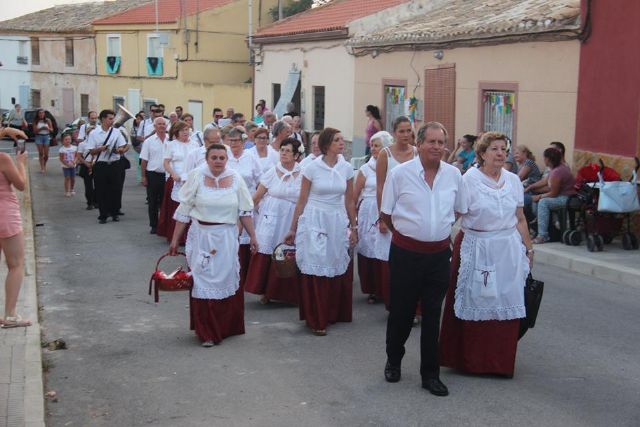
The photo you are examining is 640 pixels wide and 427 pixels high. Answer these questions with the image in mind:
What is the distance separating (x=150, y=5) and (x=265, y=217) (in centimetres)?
3743

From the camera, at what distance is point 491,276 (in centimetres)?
666

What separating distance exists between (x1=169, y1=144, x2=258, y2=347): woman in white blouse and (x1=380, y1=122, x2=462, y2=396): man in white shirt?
1815 mm

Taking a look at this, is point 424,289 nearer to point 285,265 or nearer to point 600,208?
point 285,265

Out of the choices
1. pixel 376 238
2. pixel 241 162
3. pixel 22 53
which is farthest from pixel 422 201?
pixel 22 53

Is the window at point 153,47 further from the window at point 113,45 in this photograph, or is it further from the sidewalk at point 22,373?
the sidewalk at point 22,373

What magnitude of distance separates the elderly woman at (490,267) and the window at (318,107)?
21.3 m

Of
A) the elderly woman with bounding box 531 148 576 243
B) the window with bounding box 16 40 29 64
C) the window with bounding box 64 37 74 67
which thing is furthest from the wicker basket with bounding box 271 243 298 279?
the window with bounding box 16 40 29 64

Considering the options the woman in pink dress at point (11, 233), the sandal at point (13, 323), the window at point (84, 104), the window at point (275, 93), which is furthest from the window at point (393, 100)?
the window at point (84, 104)

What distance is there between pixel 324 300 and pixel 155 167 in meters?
6.81

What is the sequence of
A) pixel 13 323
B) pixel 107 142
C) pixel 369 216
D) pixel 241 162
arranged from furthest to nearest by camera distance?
1. pixel 107 142
2. pixel 241 162
3. pixel 369 216
4. pixel 13 323

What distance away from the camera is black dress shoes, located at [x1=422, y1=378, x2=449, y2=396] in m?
6.38

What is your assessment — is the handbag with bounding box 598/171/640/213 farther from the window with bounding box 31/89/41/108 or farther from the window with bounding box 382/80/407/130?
the window with bounding box 31/89/41/108

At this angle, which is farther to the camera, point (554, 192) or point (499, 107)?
point (499, 107)

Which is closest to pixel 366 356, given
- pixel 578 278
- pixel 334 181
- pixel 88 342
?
pixel 334 181
